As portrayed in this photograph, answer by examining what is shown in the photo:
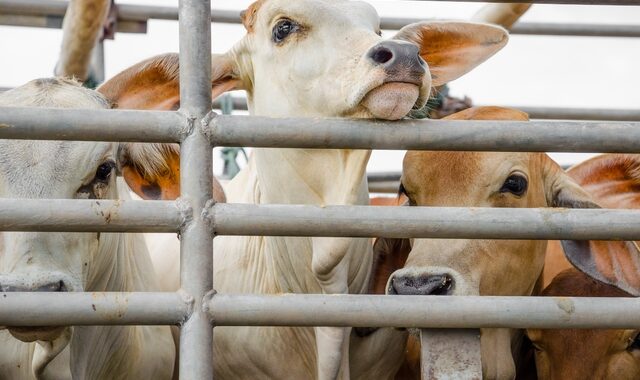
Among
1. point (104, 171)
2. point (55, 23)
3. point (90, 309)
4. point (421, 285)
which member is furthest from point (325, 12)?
point (55, 23)

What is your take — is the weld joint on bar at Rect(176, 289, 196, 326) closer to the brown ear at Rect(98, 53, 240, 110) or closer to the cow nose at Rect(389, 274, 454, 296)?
the cow nose at Rect(389, 274, 454, 296)

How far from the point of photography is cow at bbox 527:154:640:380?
379cm

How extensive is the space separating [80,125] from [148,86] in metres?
1.36

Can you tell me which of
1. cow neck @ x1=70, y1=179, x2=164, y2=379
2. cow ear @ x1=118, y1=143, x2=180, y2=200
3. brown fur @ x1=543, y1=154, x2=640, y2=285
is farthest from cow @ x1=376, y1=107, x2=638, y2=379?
cow neck @ x1=70, y1=179, x2=164, y2=379

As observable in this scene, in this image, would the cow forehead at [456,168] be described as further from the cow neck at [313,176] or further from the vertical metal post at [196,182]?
the vertical metal post at [196,182]

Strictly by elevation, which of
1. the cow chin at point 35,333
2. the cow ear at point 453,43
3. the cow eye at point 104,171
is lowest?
the cow chin at point 35,333

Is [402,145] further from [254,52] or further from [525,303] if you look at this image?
[254,52]

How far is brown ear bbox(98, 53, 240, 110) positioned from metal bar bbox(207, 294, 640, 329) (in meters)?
1.48

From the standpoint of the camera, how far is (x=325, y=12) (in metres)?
3.82

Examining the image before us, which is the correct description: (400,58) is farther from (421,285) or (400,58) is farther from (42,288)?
(42,288)

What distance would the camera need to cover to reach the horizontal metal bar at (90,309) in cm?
249

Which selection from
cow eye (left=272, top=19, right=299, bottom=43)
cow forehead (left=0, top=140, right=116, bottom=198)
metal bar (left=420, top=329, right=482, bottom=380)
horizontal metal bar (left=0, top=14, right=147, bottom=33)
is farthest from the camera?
horizontal metal bar (left=0, top=14, right=147, bottom=33)

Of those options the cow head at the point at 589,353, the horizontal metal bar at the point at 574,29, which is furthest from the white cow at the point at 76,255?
the horizontal metal bar at the point at 574,29

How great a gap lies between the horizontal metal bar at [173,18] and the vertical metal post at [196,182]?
331 cm
